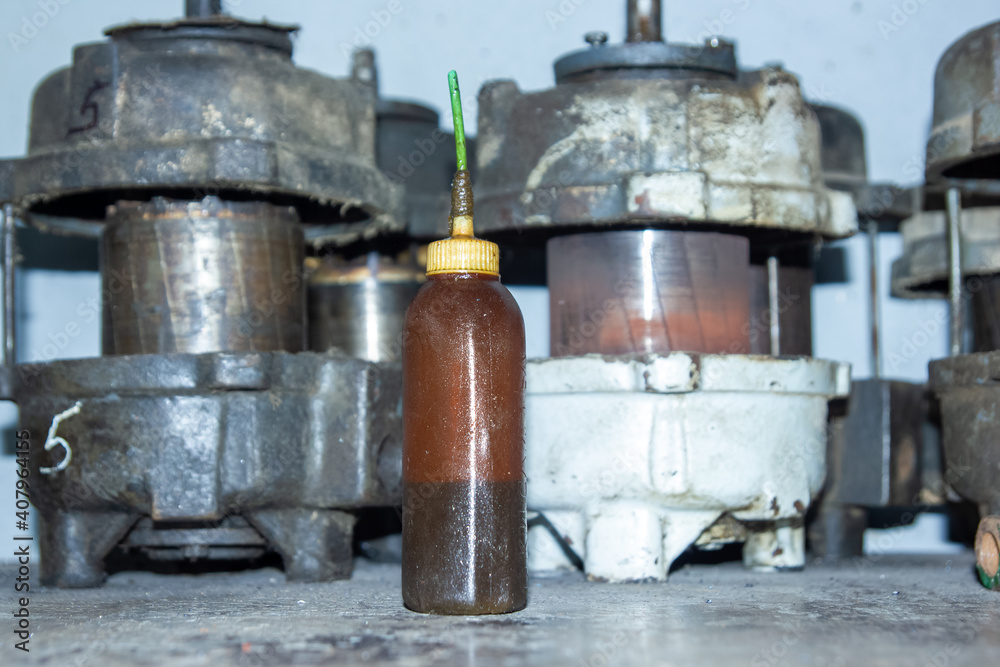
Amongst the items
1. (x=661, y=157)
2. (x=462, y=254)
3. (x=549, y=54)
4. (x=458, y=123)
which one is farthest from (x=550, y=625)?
(x=549, y=54)

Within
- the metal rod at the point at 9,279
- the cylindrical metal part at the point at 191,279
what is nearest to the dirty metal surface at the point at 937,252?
the cylindrical metal part at the point at 191,279

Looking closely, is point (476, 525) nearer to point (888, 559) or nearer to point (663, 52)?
point (663, 52)

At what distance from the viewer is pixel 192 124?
2252 mm

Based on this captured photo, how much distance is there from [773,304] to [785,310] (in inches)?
4.1

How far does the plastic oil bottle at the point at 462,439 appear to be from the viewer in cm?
174

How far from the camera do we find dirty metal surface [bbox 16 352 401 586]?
7.09 feet

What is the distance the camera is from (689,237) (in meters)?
2.39

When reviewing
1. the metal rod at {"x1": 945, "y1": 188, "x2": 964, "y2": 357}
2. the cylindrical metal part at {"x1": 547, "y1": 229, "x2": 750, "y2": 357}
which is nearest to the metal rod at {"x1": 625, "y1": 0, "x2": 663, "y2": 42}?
the cylindrical metal part at {"x1": 547, "y1": 229, "x2": 750, "y2": 357}

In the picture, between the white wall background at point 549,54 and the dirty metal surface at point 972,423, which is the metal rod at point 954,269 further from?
the white wall background at point 549,54

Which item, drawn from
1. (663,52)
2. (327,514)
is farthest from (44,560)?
(663,52)

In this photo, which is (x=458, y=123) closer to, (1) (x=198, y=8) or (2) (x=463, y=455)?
(2) (x=463, y=455)

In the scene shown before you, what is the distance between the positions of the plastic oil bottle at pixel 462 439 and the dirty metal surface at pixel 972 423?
104 cm

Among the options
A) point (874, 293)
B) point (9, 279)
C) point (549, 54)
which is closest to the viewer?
point (9, 279)

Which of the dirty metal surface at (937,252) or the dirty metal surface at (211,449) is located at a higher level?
the dirty metal surface at (937,252)
